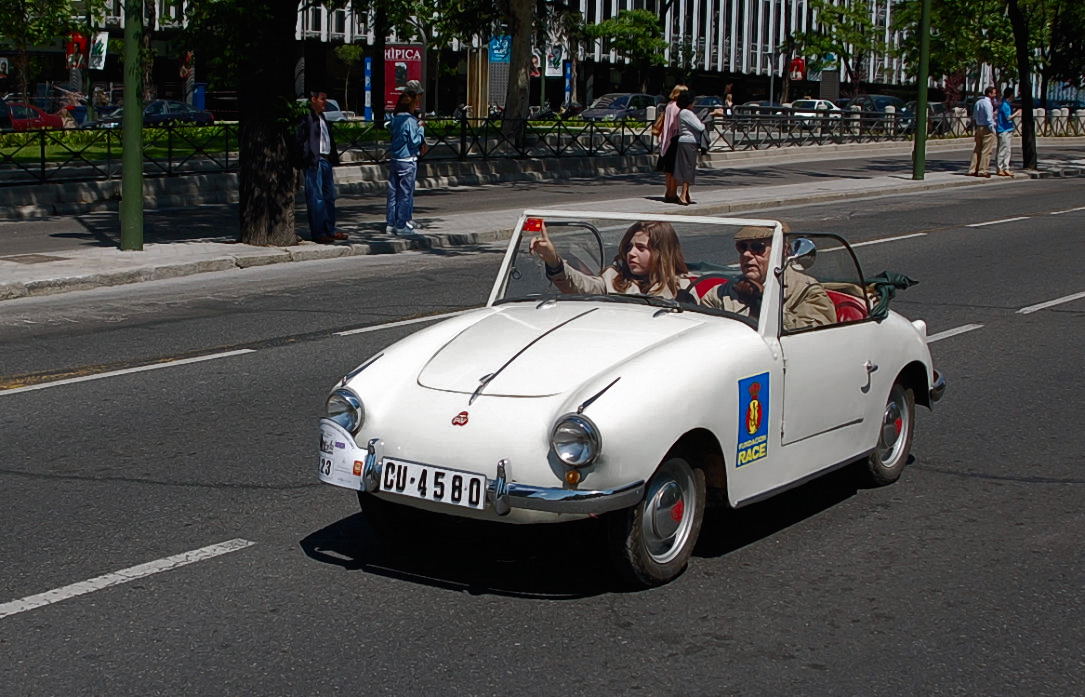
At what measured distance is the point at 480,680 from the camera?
176 inches

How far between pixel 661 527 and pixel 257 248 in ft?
40.9

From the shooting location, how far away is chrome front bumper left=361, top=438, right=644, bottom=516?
4.96 meters

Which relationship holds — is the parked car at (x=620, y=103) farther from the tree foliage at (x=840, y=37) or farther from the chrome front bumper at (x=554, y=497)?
the chrome front bumper at (x=554, y=497)

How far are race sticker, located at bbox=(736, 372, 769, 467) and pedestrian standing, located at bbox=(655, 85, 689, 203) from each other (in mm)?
17624

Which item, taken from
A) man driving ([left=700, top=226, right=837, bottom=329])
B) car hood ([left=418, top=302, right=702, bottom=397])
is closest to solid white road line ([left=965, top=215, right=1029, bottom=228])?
man driving ([left=700, top=226, right=837, bottom=329])

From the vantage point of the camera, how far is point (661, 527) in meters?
5.37

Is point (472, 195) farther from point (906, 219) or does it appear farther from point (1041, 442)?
point (1041, 442)

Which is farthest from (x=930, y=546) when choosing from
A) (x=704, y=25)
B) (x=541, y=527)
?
(x=704, y=25)

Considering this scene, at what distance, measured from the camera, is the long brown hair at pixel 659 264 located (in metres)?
6.27

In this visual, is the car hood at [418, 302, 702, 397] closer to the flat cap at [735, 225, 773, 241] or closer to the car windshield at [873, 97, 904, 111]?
the flat cap at [735, 225, 773, 241]

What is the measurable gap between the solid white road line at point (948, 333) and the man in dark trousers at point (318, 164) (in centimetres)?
852

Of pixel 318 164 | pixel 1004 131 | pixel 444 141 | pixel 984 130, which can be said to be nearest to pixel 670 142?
pixel 444 141

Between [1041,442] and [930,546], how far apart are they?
2.26 meters

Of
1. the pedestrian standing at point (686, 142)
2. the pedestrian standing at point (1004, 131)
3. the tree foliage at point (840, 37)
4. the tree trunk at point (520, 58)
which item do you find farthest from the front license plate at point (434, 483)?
the tree foliage at point (840, 37)
